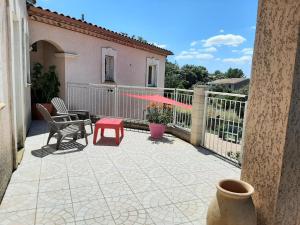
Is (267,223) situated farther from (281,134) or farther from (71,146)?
(71,146)

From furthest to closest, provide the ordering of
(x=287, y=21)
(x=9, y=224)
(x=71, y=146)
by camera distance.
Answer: (x=71, y=146), (x=9, y=224), (x=287, y=21)

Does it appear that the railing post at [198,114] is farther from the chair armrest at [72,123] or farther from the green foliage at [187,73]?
the green foliage at [187,73]

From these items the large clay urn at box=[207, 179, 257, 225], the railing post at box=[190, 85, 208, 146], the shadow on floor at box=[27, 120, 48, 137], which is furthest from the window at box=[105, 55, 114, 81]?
the large clay urn at box=[207, 179, 257, 225]

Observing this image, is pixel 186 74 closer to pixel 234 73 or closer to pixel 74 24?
pixel 234 73

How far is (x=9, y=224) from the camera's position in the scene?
261 cm

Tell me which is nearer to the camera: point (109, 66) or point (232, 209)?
point (232, 209)

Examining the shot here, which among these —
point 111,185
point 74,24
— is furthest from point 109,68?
point 111,185

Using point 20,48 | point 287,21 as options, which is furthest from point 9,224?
point 20,48

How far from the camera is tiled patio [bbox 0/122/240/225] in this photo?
9.43ft

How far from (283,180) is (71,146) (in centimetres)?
455

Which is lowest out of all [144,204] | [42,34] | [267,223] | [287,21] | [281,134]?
[144,204]

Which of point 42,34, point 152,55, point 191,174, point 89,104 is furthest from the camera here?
point 152,55

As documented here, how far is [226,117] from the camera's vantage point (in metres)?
5.44

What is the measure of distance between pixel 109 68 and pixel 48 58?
2757 mm
